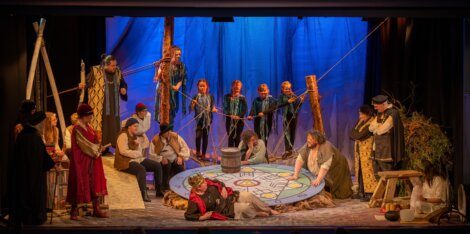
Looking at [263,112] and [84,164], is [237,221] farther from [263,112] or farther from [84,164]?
[263,112]

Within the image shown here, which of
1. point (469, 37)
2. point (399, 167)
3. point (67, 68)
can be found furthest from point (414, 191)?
point (67, 68)

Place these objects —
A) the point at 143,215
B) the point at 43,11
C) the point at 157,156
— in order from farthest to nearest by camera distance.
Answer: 1. the point at 157,156
2. the point at 143,215
3. the point at 43,11

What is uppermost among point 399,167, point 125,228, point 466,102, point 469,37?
point 469,37

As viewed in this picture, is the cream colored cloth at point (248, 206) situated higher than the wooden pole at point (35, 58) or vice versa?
the wooden pole at point (35, 58)

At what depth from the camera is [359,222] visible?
424 inches

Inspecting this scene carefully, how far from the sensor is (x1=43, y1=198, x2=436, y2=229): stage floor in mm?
10625

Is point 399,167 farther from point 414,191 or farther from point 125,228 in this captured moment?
point 125,228

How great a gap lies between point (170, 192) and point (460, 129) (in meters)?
3.91

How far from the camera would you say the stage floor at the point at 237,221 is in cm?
1062

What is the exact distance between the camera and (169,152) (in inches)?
473

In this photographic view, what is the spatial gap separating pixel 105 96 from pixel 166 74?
956mm

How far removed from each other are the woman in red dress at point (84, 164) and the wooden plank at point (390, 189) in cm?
368

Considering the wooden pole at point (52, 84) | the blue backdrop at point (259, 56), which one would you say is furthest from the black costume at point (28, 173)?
the blue backdrop at point (259, 56)

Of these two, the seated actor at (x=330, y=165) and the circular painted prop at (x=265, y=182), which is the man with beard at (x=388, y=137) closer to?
the seated actor at (x=330, y=165)
